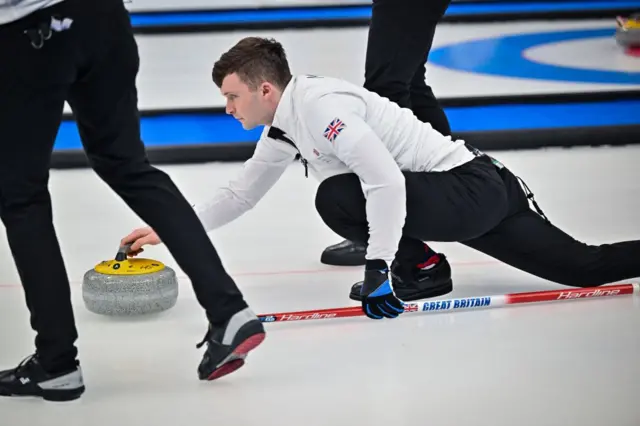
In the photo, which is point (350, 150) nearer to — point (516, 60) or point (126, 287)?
point (126, 287)

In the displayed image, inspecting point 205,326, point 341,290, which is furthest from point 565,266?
point 205,326

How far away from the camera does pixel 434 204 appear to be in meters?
2.44

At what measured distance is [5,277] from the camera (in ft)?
9.34

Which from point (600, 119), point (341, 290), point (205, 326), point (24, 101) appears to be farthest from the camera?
point (600, 119)

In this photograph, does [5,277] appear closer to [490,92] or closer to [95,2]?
[95,2]

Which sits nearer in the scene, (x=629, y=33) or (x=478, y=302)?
(x=478, y=302)

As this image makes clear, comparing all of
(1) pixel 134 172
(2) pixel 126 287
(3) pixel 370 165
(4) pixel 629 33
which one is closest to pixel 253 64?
(3) pixel 370 165

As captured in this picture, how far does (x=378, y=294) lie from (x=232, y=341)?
38 centimetres

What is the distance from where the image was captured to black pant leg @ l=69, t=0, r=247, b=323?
75.9 inches

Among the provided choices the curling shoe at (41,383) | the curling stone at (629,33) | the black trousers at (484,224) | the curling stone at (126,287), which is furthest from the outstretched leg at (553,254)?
the curling stone at (629,33)

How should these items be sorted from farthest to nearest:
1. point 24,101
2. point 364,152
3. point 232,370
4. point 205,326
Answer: point 205,326, point 364,152, point 232,370, point 24,101

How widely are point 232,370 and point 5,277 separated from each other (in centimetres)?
105

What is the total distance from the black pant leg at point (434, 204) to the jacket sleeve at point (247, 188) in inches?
6.1

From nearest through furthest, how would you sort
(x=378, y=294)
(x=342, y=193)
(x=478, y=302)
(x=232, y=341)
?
(x=232, y=341)
(x=378, y=294)
(x=342, y=193)
(x=478, y=302)
